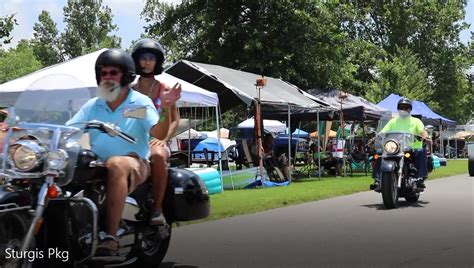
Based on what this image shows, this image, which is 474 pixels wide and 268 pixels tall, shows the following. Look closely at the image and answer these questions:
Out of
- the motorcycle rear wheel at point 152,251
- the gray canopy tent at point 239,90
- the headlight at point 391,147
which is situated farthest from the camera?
the gray canopy tent at point 239,90

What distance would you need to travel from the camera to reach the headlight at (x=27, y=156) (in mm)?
4332

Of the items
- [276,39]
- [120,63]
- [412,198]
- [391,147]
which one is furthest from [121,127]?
[276,39]

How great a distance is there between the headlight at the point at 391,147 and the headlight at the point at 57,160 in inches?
309

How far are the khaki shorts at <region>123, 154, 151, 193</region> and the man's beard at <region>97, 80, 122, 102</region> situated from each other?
1.75 ft

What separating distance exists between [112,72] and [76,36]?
60250 millimetres

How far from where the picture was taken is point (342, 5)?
2994 centimetres

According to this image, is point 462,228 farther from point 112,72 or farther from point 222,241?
point 112,72

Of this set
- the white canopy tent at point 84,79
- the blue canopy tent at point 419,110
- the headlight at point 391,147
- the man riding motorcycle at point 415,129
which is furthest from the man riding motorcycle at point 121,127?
the blue canopy tent at point 419,110

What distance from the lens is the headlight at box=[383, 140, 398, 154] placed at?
1118 centimetres

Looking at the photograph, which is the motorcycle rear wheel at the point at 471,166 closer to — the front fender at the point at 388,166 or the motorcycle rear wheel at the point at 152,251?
the front fender at the point at 388,166

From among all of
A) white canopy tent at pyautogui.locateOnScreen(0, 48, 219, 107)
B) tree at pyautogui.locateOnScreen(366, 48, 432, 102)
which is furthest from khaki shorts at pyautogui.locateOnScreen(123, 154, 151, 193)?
tree at pyautogui.locateOnScreen(366, 48, 432, 102)

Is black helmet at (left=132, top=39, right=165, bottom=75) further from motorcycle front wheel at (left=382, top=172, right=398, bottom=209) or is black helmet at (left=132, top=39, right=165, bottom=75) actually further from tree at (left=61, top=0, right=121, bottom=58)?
tree at (left=61, top=0, right=121, bottom=58)

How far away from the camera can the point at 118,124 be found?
529cm

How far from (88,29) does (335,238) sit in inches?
2285
